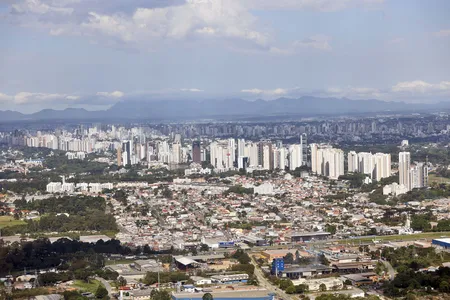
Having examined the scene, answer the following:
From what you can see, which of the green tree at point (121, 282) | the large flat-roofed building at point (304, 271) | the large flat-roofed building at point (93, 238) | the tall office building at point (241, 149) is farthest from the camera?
the tall office building at point (241, 149)

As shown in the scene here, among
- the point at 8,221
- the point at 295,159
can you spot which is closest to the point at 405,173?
the point at 295,159

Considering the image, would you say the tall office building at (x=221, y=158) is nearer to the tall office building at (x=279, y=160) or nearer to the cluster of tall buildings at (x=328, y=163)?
the tall office building at (x=279, y=160)

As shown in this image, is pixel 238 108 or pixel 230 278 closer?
pixel 230 278

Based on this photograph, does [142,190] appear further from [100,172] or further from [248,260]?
[248,260]

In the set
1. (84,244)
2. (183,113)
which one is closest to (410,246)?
(84,244)

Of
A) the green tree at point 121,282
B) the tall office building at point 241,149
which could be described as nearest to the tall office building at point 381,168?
the tall office building at point 241,149

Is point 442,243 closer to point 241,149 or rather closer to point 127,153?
point 241,149
